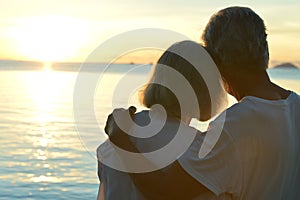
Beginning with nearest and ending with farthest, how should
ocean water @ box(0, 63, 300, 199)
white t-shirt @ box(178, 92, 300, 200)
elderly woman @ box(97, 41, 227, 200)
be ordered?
white t-shirt @ box(178, 92, 300, 200)
elderly woman @ box(97, 41, 227, 200)
ocean water @ box(0, 63, 300, 199)

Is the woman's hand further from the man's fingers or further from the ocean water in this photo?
the ocean water

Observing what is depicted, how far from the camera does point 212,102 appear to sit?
2205mm

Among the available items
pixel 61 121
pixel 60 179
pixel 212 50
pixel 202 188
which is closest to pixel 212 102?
pixel 212 50

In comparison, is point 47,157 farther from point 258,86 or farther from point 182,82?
point 258,86

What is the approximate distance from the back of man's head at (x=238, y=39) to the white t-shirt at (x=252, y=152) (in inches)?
5.5

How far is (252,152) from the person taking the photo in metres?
2.05

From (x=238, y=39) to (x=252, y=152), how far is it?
1.26ft

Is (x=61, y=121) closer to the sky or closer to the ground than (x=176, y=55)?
closer to the ground

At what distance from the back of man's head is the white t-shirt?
139 millimetres

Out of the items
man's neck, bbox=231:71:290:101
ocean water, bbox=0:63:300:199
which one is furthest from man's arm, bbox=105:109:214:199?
ocean water, bbox=0:63:300:199

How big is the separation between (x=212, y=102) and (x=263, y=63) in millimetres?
228

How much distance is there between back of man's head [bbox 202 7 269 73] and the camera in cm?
211

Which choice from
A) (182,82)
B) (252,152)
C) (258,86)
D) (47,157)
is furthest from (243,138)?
(47,157)

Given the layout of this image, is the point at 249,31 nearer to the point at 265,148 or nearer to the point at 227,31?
the point at 227,31
